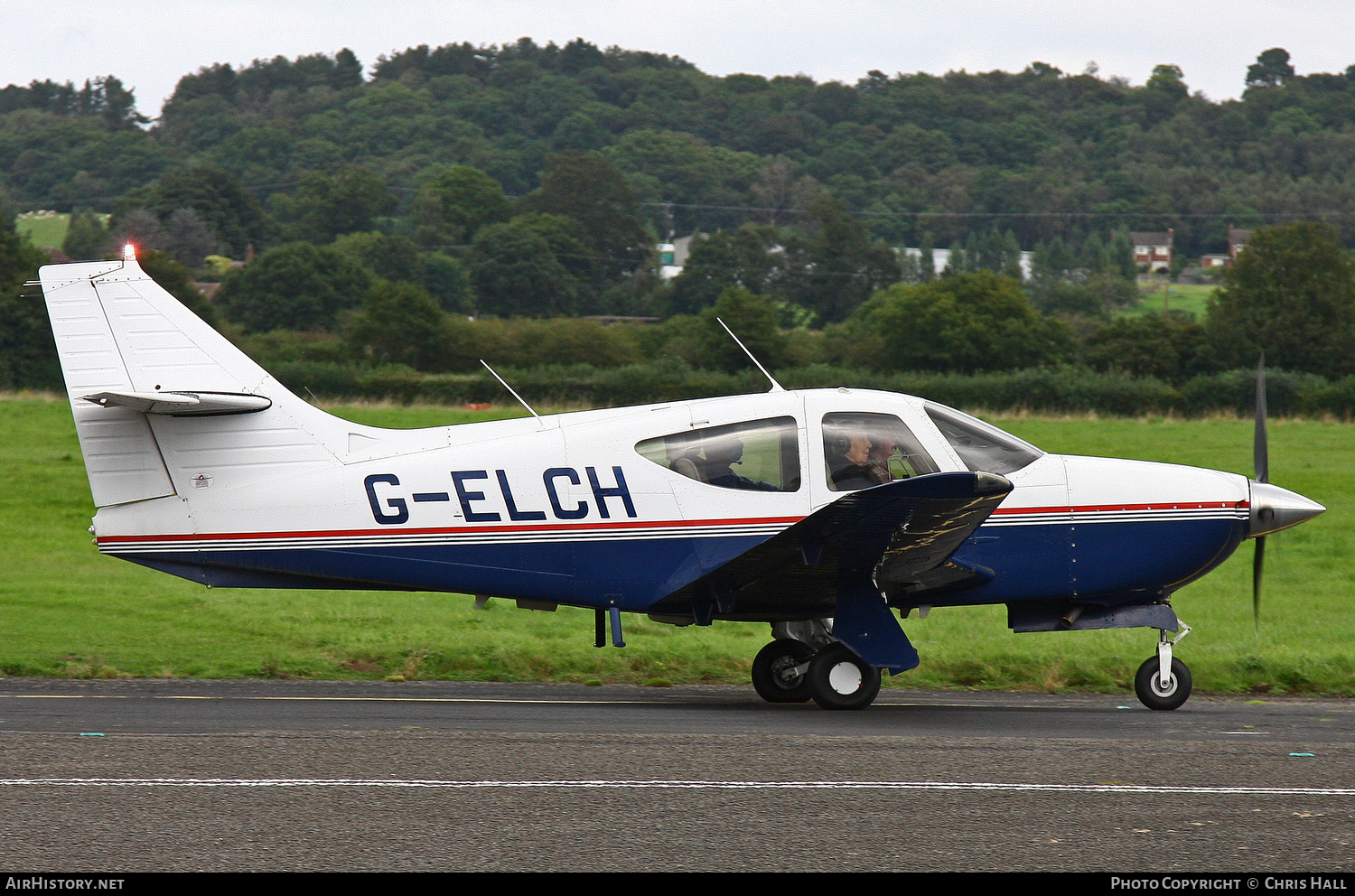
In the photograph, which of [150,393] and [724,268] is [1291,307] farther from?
[150,393]

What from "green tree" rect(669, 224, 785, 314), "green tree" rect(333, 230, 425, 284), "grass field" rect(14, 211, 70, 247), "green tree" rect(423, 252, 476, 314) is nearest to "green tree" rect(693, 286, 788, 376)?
"green tree" rect(423, 252, 476, 314)

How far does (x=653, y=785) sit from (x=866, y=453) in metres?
3.57

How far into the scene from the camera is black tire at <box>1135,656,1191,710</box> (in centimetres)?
1006

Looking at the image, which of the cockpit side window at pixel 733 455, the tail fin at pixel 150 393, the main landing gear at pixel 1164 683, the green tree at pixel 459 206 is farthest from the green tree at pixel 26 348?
the green tree at pixel 459 206

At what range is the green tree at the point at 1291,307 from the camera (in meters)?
55.1

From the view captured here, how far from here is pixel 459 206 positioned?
324 feet

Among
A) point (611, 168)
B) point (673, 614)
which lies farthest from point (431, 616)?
point (611, 168)

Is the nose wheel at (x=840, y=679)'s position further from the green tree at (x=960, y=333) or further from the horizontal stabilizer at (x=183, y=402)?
the green tree at (x=960, y=333)

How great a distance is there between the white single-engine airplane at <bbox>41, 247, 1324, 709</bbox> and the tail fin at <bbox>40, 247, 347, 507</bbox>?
1 centimetres

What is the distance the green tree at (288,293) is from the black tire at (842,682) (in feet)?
183

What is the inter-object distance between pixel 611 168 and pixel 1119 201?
61329 mm

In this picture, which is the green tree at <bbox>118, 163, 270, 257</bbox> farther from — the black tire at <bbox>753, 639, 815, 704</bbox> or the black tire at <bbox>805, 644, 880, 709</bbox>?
the black tire at <bbox>805, 644, 880, 709</bbox>

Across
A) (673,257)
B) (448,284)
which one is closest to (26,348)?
(448,284)

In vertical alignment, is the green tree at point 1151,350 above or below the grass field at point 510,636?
above
